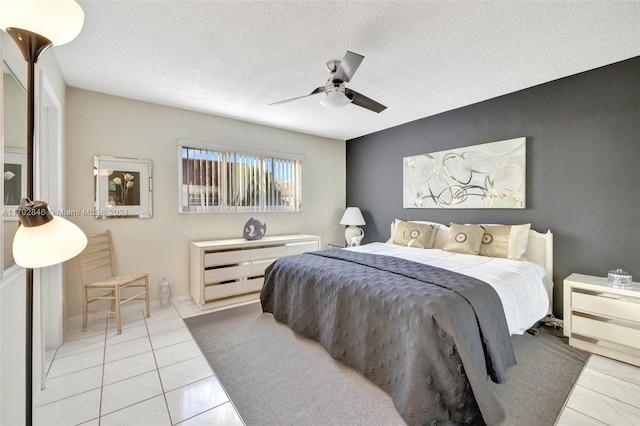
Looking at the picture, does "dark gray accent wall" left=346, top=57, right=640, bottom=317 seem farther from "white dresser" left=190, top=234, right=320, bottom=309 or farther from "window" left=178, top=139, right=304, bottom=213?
"white dresser" left=190, top=234, right=320, bottom=309

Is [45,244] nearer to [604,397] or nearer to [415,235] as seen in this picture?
[604,397]

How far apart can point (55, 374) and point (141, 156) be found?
2279mm

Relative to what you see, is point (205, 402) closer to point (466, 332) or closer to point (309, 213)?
point (466, 332)

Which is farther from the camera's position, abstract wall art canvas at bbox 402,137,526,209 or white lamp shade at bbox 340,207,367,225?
white lamp shade at bbox 340,207,367,225

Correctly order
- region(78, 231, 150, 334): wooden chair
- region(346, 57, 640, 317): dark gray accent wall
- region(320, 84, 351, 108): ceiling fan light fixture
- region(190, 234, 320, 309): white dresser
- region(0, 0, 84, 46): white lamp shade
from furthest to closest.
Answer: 1. region(190, 234, 320, 309): white dresser
2. region(78, 231, 150, 334): wooden chair
3. region(346, 57, 640, 317): dark gray accent wall
4. region(320, 84, 351, 108): ceiling fan light fixture
5. region(0, 0, 84, 46): white lamp shade

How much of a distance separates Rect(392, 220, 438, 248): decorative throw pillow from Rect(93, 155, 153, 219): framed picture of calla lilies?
3.30 metres

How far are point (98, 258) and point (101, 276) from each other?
0.27m

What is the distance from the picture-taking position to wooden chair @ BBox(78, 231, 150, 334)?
2.69 meters

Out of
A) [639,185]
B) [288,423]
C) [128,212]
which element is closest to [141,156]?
[128,212]

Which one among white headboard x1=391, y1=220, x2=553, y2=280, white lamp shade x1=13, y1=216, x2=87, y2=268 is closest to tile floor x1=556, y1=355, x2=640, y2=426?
white headboard x1=391, y1=220, x2=553, y2=280

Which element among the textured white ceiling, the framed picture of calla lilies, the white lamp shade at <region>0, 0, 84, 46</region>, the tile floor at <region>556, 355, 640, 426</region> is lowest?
the tile floor at <region>556, 355, 640, 426</region>

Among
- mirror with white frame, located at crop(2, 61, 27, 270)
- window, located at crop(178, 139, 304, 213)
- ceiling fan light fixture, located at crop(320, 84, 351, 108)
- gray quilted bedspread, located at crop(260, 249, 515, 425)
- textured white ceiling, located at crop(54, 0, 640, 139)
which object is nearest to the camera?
mirror with white frame, located at crop(2, 61, 27, 270)

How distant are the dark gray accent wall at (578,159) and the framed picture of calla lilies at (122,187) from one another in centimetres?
401

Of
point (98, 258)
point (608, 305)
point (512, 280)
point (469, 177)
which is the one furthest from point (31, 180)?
point (469, 177)
